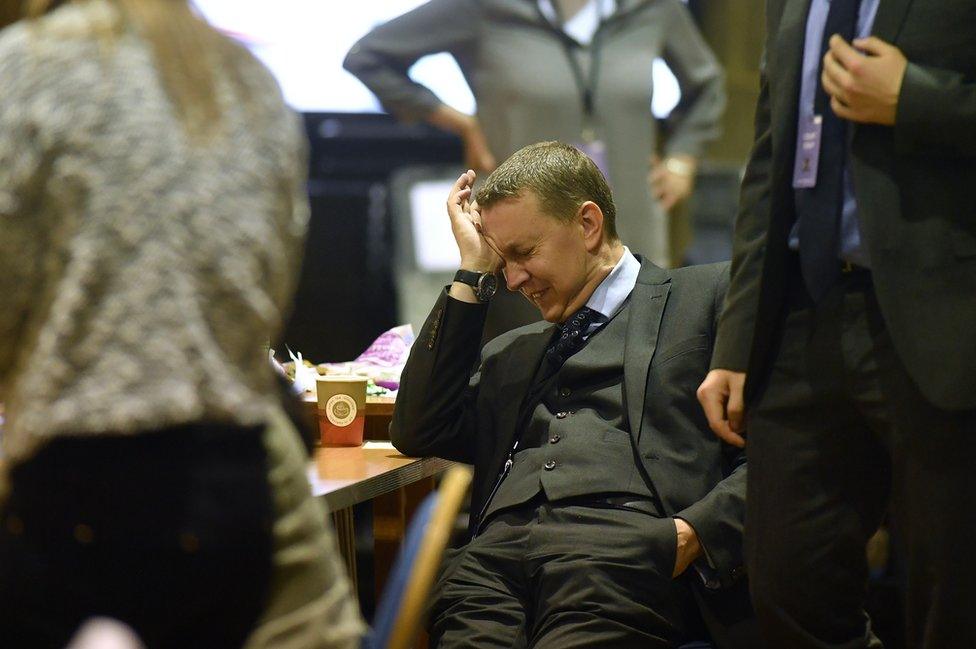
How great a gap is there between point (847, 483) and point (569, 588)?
1.96 feet

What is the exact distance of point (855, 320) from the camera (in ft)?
5.37

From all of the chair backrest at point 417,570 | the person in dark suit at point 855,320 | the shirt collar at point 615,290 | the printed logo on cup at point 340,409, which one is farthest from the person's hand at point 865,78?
the printed logo on cup at point 340,409

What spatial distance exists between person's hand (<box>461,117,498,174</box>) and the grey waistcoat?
1.03m

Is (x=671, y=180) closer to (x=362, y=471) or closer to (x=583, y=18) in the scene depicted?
(x=583, y=18)

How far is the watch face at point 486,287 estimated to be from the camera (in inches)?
101

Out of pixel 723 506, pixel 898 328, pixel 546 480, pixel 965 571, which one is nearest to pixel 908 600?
pixel 965 571

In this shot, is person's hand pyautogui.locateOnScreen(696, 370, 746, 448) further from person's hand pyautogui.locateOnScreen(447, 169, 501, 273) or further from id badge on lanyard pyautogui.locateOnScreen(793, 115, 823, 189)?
person's hand pyautogui.locateOnScreen(447, 169, 501, 273)

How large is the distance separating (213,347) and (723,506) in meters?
1.40

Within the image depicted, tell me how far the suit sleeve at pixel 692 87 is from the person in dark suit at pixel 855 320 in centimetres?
165

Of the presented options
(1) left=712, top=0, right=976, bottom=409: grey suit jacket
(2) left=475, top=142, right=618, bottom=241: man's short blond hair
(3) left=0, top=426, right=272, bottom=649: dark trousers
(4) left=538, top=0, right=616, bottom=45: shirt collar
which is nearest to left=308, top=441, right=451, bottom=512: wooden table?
(2) left=475, top=142, right=618, bottom=241: man's short blond hair

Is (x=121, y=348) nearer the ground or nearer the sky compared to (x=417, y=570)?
nearer the sky

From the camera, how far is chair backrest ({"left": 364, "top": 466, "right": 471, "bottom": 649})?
1.20 meters

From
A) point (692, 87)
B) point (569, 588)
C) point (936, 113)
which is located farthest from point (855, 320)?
point (692, 87)

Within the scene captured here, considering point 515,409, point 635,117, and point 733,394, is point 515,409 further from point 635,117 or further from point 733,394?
point 635,117
